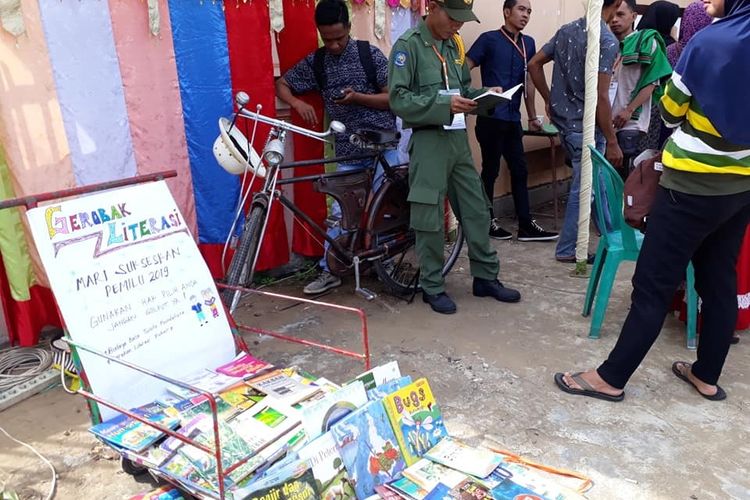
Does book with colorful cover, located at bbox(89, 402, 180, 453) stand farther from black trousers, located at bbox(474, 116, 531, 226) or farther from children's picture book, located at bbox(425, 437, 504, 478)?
black trousers, located at bbox(474, 116, 531, 226)

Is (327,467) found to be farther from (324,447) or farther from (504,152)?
(504,152)

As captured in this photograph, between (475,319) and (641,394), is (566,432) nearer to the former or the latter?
(641,394)

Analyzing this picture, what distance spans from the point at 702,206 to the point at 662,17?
302 centimetres

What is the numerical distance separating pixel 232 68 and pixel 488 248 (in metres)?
1.97

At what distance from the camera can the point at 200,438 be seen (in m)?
2.00

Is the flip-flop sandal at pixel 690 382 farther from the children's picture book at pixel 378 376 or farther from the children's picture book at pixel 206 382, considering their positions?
the children's picture book at pixel 206 382

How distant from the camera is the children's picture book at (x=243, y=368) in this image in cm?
243

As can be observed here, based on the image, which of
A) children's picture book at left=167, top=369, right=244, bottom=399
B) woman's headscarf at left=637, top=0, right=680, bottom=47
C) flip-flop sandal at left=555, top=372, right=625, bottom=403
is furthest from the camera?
woman's headscarf at left=637, top=0, right=680, bottom=47

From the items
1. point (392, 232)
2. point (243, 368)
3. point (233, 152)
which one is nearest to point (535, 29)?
point (392, 232)

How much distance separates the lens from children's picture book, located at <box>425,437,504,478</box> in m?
2.01

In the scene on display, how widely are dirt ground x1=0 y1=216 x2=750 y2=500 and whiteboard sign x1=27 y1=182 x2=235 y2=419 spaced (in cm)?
48

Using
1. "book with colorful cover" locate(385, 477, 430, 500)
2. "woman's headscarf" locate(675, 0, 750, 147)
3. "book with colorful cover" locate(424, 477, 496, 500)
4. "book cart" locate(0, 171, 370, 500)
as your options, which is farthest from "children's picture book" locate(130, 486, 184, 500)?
"woman's headscarf" locate(675, 0, 750, 147)

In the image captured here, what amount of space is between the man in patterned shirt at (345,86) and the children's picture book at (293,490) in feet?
7.75

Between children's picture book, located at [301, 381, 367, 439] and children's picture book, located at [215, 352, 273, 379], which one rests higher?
children's picture book, located at [301, 381, 367, 439]
